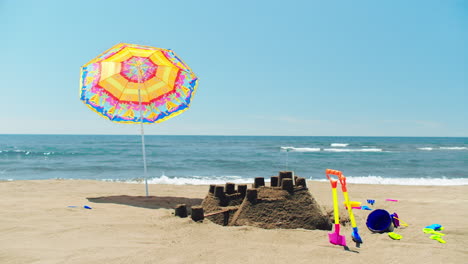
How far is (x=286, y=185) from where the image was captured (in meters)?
4.72

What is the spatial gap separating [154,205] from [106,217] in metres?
1.47

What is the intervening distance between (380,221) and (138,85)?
19.0 feet

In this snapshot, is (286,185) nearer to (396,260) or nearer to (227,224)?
(227,224)

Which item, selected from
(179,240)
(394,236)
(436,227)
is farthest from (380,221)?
(179,240)

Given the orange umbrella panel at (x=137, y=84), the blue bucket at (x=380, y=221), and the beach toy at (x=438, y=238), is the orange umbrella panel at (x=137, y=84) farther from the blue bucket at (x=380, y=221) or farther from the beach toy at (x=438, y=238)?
the beach toy at (x=438, y=238)

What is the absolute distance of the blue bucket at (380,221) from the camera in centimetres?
459

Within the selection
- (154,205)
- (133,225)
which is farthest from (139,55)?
(133,225)

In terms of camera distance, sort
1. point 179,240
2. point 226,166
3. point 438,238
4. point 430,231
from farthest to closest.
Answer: point 226,166
point 430,231
point 438,238
point 179,240

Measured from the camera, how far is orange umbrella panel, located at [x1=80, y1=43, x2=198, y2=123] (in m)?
7.17

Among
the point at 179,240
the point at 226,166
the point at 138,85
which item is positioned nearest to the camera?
the point at 179,240

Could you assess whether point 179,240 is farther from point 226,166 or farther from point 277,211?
point 226,166

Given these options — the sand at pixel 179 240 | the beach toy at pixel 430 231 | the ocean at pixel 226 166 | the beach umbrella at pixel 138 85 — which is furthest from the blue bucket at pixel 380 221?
the ocean at pixel 226 166

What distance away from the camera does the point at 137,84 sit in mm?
7770

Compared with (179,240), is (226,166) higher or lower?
lower
